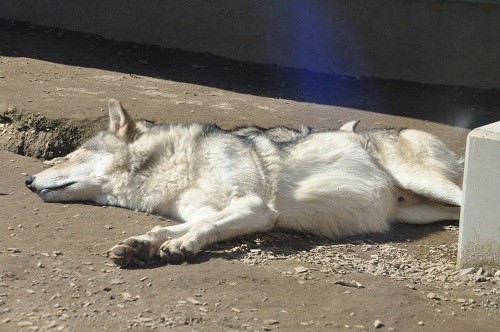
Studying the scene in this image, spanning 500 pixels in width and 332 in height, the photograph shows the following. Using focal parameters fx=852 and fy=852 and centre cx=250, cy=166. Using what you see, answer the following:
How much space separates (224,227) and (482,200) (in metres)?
1.73

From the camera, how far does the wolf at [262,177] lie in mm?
6344

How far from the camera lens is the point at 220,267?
5391 millimetres

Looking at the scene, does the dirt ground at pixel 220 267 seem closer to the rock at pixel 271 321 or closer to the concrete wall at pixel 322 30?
the rock at pixel 271 321

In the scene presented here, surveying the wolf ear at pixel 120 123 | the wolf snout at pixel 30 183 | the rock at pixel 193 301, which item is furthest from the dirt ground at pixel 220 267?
the wolf ear at pixel 120 123

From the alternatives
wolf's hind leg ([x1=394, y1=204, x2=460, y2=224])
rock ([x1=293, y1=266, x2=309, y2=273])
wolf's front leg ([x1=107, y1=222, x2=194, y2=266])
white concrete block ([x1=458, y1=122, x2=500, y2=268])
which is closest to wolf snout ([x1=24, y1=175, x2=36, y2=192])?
wolf's front leg ([x1=107, y1=222, x2=194, y2=266])

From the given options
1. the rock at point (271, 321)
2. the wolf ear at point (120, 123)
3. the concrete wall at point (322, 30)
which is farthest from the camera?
the concrete wall at point (322, 30)

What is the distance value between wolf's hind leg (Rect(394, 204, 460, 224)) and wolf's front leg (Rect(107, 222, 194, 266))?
219cm

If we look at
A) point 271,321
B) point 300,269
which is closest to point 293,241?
point 300,269

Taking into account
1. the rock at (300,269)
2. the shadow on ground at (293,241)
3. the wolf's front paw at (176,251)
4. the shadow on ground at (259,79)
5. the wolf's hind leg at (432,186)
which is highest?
the shadow on ground at (259,79)

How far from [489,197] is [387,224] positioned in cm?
151

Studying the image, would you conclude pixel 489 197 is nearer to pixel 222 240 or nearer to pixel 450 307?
pixel 450 307

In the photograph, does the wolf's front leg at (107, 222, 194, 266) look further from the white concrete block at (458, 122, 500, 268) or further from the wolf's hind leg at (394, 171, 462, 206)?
the wolf's hind leg at (394, 171, 462, 206)

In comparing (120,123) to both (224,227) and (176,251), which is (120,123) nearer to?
(224,227)

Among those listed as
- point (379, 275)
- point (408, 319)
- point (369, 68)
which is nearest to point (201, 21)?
point (369, 68)
